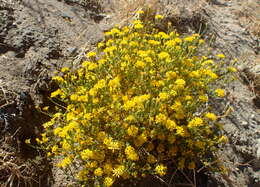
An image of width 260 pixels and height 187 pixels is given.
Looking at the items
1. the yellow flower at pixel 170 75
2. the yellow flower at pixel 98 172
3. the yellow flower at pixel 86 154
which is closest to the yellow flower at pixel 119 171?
the yellow flower at pixel 98 172

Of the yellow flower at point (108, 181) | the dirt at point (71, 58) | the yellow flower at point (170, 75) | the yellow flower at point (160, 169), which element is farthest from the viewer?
the dirt at point (71, 58)

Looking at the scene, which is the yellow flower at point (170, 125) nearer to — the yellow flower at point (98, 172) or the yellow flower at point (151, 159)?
the yellow flower at point (151, 159)

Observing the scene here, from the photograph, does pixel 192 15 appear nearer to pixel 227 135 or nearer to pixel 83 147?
pixel 227 135

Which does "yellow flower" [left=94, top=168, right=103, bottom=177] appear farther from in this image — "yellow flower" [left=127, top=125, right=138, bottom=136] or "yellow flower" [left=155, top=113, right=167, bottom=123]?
"yellow flower" [left=155, top=113, right=167, bottom=123]

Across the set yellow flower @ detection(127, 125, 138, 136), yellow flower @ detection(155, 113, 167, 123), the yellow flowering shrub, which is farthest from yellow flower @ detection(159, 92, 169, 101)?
yellow flower @ detection(127, 125, 138, 136)

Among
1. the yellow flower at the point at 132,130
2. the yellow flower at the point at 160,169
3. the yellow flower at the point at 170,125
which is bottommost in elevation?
the yellow flower at the point at 160,169

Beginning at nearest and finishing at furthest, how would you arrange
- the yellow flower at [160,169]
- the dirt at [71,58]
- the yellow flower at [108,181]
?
1. the yellow flower at [108,181]
2. the yellow flower at [160,169]
3. the dirt at [71,58]

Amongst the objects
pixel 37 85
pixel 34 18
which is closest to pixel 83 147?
pixel 37 85

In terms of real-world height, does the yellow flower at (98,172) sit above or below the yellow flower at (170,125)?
below
